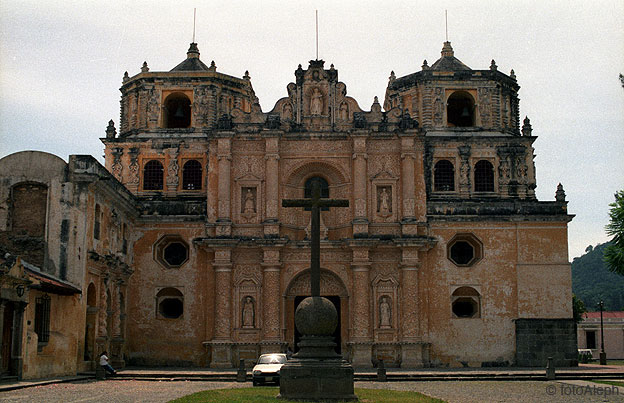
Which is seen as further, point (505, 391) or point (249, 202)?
point (249, 202)

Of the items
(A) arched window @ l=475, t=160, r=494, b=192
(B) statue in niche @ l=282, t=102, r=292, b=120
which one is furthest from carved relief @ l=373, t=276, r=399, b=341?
(B) statue in niche @ l=282, t=102, r=292, b=120

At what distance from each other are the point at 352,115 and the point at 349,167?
2.76m

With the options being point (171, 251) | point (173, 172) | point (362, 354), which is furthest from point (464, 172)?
point (171, 251)

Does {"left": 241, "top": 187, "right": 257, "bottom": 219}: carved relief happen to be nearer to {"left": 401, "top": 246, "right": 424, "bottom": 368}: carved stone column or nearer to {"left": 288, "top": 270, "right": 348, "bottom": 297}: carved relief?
{"left": 288, "top": 270, "right": 348, "bottom": 297}: carved relief

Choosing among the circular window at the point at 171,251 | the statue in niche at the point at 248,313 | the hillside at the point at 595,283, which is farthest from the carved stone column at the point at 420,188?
the hillside at the point at 595,283

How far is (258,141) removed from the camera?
4000 centimetres

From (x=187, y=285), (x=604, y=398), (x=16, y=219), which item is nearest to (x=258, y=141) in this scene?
(x=187, y=285)

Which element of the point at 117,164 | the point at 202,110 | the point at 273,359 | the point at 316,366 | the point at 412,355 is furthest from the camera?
the point at 202,110

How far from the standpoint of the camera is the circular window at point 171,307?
39.8 meters

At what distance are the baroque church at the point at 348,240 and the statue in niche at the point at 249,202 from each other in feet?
0.33

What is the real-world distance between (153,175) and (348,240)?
11.7 meters

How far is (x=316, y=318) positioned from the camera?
785 inches

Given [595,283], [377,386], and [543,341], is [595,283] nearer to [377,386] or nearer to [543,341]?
[543,341]

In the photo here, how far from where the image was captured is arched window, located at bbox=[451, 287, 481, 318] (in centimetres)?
3912
